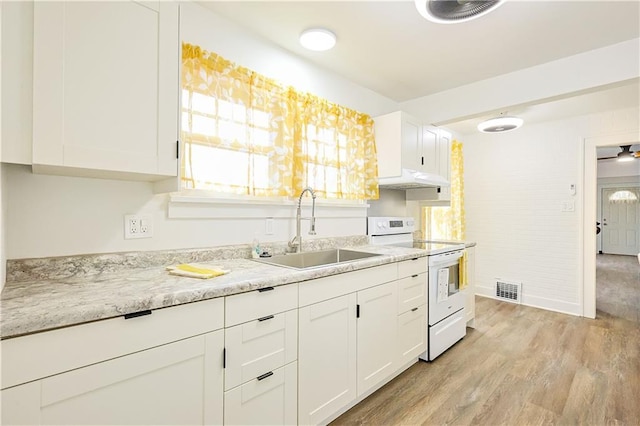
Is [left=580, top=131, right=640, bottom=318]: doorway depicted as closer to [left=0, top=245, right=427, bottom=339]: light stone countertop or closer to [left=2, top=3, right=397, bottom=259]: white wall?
[left=2, top=3, right=397, bottom=259]: white wall

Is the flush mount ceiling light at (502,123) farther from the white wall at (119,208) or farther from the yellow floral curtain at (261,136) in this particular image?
the white wall at (119,208)

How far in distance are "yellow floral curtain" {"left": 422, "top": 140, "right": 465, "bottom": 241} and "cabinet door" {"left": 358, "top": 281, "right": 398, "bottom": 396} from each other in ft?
6.45

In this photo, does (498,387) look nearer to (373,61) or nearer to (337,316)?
(337,316)

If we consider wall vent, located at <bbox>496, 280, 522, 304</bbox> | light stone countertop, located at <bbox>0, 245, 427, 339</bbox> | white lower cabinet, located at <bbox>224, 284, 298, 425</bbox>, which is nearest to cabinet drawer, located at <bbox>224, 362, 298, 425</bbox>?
white lower cabinet, located at <bbox>224, 284, 298, 425</bbox>

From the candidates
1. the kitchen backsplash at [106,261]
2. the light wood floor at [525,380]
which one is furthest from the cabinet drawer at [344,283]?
the light wood floor at [525,380]

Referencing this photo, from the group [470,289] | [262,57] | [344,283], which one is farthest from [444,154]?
[344,283]

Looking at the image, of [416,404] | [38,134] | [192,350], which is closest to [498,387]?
[416,404]

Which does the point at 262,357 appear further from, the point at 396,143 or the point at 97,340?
the point at 396,143

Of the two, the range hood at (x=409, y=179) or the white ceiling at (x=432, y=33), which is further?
the range hood at (x=409, y=179)

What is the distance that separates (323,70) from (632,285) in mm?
6217

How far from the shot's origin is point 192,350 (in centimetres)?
116

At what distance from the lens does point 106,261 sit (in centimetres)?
148

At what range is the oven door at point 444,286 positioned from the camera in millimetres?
2504

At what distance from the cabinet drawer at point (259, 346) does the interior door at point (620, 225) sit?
1081cm
